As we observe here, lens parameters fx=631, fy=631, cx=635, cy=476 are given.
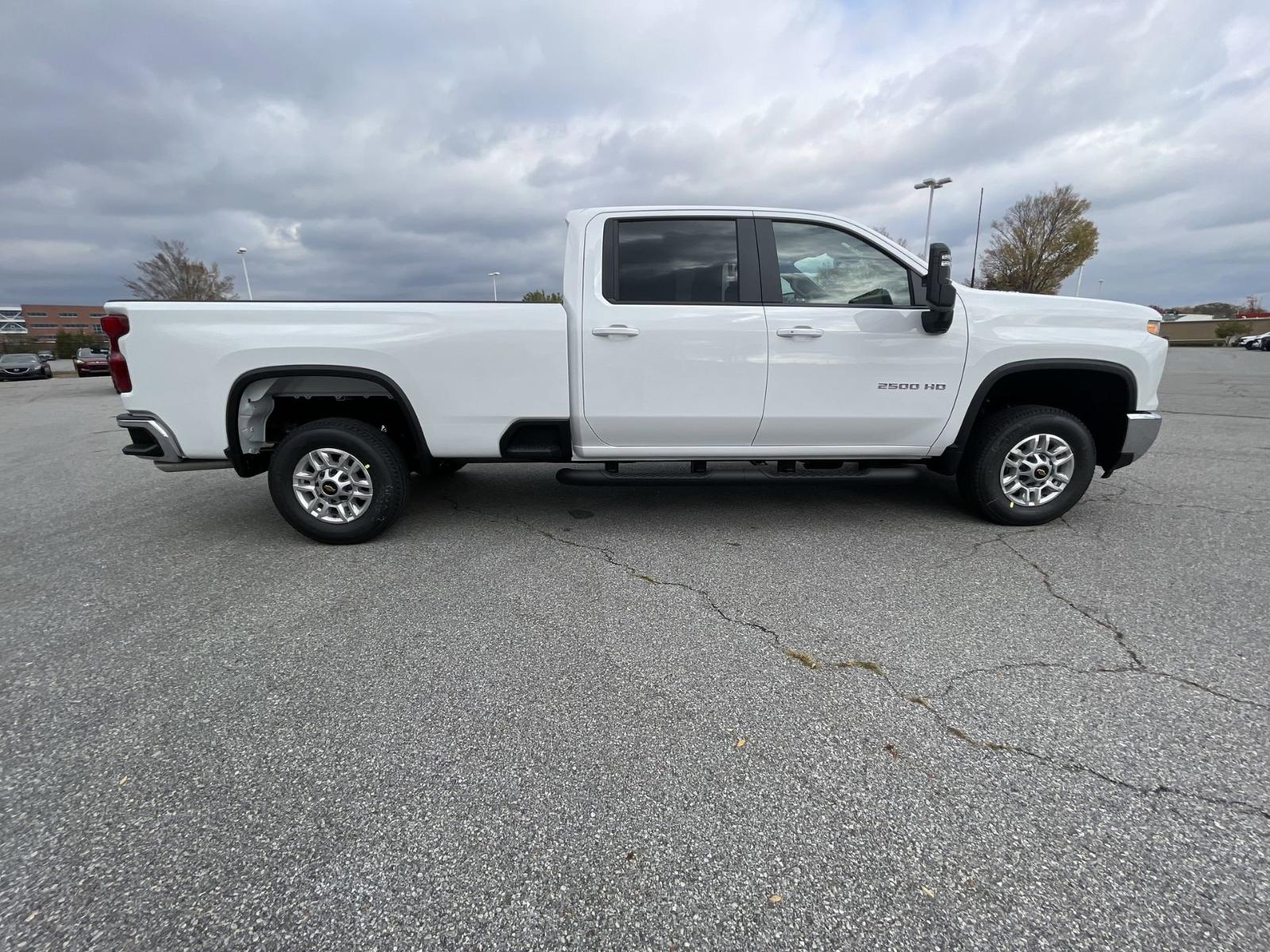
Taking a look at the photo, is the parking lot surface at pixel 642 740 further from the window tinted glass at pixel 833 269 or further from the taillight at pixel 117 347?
the window tinted glass at pixel 833 269

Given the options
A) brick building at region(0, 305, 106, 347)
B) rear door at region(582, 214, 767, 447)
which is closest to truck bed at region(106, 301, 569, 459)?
rear door at region(582, 214, 767, 447)

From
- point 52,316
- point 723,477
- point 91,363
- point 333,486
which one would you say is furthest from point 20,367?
point 52,316

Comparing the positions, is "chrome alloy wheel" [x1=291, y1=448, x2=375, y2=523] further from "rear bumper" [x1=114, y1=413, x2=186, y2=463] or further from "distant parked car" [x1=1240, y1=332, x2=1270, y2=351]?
"distant parked car" [x1=1240, y1=332, x2=1270, y2=351]

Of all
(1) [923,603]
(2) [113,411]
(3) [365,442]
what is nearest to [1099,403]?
(1) [923,603]

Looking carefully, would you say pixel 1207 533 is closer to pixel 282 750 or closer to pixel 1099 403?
pixel 1099 403

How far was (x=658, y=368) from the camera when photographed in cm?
394

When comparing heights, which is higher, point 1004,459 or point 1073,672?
point 1004,459

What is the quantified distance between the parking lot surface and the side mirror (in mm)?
1413

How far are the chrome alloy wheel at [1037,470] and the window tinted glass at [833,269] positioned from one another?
1.35 metres

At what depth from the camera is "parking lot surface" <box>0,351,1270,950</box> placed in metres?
1.60

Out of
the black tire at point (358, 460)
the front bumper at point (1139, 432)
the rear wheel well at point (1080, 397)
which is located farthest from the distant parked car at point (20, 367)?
the front bumper at point (1139, 432)

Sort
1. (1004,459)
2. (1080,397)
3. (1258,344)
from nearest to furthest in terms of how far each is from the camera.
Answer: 1. (1004,459)
2. (1080,397)
3. (1258,344)

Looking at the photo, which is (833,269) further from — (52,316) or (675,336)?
(52,316)

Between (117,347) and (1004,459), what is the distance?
18.4 ft
